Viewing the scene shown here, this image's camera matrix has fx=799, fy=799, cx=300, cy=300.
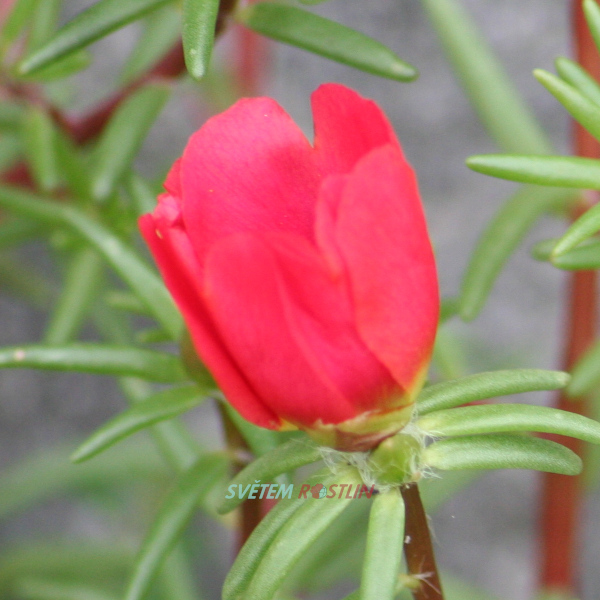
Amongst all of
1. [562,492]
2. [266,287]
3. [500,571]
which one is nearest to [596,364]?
[562,492]

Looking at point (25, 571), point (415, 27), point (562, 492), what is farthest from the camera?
point (415, 27)

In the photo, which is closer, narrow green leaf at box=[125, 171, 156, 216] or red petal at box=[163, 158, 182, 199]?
red petal at box=[163, 158, 182, 199]

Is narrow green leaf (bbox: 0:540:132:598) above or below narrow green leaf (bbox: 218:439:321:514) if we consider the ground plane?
below

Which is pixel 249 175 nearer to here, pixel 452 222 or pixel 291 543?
pixel 291 543

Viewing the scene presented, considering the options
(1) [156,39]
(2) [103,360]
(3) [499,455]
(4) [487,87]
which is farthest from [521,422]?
(1) [156,39]

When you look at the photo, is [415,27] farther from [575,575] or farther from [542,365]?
[575,575]

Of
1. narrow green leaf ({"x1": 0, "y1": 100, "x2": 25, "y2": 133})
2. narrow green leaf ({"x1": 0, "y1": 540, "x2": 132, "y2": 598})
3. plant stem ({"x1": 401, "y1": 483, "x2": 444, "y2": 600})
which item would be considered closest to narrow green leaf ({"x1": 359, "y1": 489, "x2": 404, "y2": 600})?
plant stem ({"x1": 401, "y1": 483, "x2": 444, "y2": 600})

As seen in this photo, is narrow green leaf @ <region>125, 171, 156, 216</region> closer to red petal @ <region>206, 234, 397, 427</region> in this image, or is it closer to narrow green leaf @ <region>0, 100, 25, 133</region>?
narrow green leaf @ <region>0, 100, 25, 133</region>
